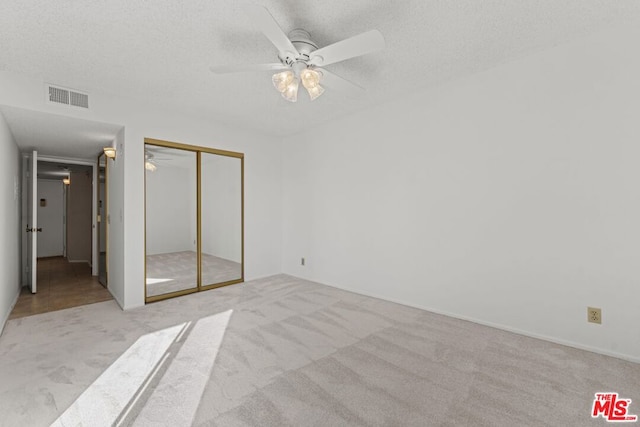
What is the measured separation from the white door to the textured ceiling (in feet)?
6.27

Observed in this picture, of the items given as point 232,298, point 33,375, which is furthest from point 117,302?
point 33,375

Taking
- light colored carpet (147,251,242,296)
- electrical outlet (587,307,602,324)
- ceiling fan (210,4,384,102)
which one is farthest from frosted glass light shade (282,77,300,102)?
electrical outlet (587,307,602,324)

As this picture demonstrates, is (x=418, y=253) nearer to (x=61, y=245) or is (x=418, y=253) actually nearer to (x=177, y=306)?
(x=177, y=306)

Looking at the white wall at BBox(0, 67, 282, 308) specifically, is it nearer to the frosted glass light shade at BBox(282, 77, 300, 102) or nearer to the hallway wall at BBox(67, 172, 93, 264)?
the frosted glass light shade at BBox(282, 77, 300, 102)

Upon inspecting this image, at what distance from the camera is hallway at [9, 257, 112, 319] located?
3.59 m

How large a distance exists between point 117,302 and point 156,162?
76.2 inches

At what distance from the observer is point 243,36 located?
2307 mm

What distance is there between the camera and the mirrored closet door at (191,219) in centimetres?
391

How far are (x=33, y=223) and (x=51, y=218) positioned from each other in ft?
16.7

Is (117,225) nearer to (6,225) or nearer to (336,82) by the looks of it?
(6,225)

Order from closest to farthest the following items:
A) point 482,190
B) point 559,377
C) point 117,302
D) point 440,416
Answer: point 440,416, point 559,377, point 482,190, point 117,302

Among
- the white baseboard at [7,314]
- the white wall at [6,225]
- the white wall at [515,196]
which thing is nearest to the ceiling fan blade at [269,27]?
the white wall at [515,196]

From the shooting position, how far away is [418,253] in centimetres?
351

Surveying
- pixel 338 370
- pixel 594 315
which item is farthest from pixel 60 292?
pixel 594 315
